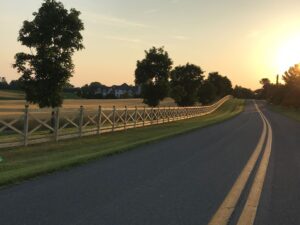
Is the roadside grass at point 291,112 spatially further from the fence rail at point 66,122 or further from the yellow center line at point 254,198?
the yellow center line at point 254,198

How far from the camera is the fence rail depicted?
18.0 m

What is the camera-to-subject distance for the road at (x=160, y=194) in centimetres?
666

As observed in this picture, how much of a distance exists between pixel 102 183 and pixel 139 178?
970 millimetres

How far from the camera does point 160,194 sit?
8336 millimetres

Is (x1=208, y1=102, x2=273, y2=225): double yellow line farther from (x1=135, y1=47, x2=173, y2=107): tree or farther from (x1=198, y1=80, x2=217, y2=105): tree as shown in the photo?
(x1=198, y1=80, x2=217, y2=105): tree

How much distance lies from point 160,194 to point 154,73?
119 feet

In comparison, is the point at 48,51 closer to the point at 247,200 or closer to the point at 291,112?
the point at 247,200

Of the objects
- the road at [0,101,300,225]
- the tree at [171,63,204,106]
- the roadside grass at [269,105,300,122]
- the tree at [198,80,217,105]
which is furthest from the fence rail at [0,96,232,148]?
the tree at [198,80,217,105]

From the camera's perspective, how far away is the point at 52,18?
76.4ft

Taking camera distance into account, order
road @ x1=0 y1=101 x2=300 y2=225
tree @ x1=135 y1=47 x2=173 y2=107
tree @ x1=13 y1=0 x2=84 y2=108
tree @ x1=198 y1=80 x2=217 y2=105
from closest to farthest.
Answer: road @ x1=0 y1=101 x2=300 y2=225
tree @ x1=13 y1=0 x2=84 y2=108
tree @ x1=135 y1=47 x2=173 y2=107
tree @ x1=198 y1=80 x2=217 y2=105

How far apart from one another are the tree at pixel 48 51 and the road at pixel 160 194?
10.7 metres

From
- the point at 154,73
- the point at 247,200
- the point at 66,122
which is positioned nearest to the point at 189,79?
the point at 154,73

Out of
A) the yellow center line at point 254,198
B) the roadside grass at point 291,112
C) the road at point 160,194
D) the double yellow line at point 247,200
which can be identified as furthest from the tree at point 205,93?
the double yellow line at point 247,200

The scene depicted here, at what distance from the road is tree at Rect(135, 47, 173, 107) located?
3027 centimetres
